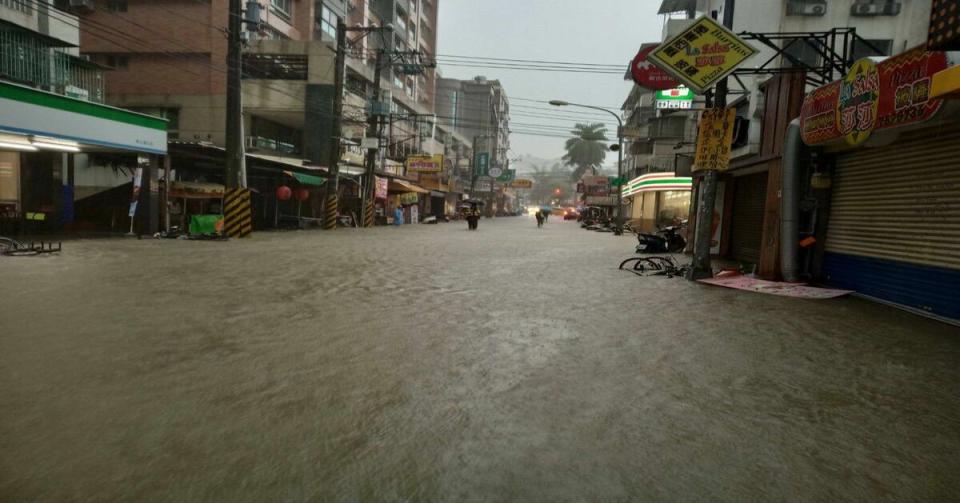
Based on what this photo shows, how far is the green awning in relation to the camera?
27.5 m

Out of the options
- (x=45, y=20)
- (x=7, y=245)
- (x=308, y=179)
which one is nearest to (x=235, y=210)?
(x=7, y=245)

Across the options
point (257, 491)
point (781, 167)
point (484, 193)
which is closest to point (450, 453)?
point (257, 491)

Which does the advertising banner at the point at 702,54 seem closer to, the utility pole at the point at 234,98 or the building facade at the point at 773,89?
the building facade at the point at 773,89

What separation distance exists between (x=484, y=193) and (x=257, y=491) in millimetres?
82710

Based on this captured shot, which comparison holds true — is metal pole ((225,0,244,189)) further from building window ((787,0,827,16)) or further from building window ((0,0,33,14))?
building window ((787,0,827,16))

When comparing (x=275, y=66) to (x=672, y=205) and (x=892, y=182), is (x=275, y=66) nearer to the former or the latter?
(x=672, y=205)

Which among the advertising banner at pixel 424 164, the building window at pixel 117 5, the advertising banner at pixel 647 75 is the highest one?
the building window at pixel 117 5

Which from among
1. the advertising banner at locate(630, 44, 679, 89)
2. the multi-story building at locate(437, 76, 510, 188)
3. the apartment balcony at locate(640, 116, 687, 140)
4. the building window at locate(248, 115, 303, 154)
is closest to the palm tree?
the multi-story building at locate(437, 76, 510, 188)

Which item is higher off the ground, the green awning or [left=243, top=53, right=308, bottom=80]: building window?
[left=243, top=53, right=308, bottom=80]: building window

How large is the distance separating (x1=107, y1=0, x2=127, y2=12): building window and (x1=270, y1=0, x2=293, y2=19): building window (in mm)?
8705

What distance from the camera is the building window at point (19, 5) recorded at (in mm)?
17172

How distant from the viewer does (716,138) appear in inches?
448

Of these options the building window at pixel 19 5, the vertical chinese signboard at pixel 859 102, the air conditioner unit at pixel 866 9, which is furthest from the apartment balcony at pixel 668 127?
the building window at pixel 19 5

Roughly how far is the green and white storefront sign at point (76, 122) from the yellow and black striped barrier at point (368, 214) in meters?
15.3
